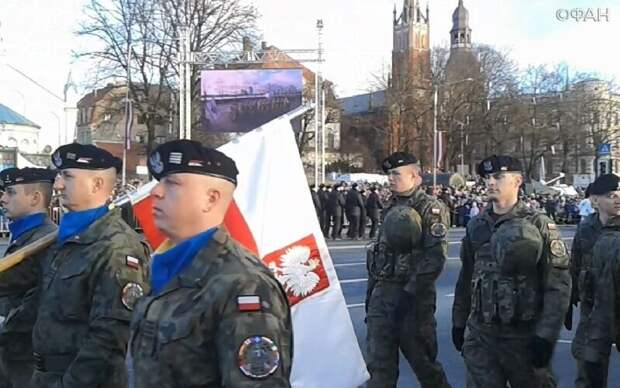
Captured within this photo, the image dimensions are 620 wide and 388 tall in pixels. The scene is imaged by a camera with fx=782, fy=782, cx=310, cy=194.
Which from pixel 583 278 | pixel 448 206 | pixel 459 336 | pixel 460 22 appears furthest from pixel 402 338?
pixel 460 22

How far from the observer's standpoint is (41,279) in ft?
12.1

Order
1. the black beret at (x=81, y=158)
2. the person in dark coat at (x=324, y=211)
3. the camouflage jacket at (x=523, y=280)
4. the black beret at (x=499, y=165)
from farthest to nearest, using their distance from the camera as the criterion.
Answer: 1. the person in dark coat at (x=324, y=211)
2. the black beret at (x=499, y=165)
3. the camouflage jacket at (x=523, y=280)
4. the black beret at (x=81, y=158)

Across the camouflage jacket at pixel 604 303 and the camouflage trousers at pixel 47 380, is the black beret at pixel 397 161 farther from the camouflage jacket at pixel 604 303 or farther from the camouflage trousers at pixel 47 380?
the camouflage trousers at pixel 47 380

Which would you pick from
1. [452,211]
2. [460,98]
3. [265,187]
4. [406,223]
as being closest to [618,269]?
[406,223]

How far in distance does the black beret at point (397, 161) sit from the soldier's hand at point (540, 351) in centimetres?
200

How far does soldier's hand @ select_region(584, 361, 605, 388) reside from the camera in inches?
220

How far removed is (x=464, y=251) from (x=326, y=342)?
1.94m

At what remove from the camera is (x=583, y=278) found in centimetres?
609

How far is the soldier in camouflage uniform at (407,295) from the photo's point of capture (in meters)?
5.97

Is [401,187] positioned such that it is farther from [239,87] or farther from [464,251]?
[239,87]

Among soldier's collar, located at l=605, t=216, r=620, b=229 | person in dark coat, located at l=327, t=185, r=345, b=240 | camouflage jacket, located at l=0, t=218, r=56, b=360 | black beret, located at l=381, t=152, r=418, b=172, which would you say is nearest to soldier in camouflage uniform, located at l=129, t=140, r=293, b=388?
camouflage jacket, located at l=0, t=218, r=56, b=360

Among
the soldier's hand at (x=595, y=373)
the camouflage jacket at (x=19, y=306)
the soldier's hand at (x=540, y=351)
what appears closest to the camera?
the camouflage jacket at (x=19, y=306)

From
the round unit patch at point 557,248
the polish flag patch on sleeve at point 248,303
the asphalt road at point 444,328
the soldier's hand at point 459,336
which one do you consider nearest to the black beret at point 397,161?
the soldier's hand at point 459,336

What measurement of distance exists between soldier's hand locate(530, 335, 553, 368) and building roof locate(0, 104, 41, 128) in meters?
55.3
